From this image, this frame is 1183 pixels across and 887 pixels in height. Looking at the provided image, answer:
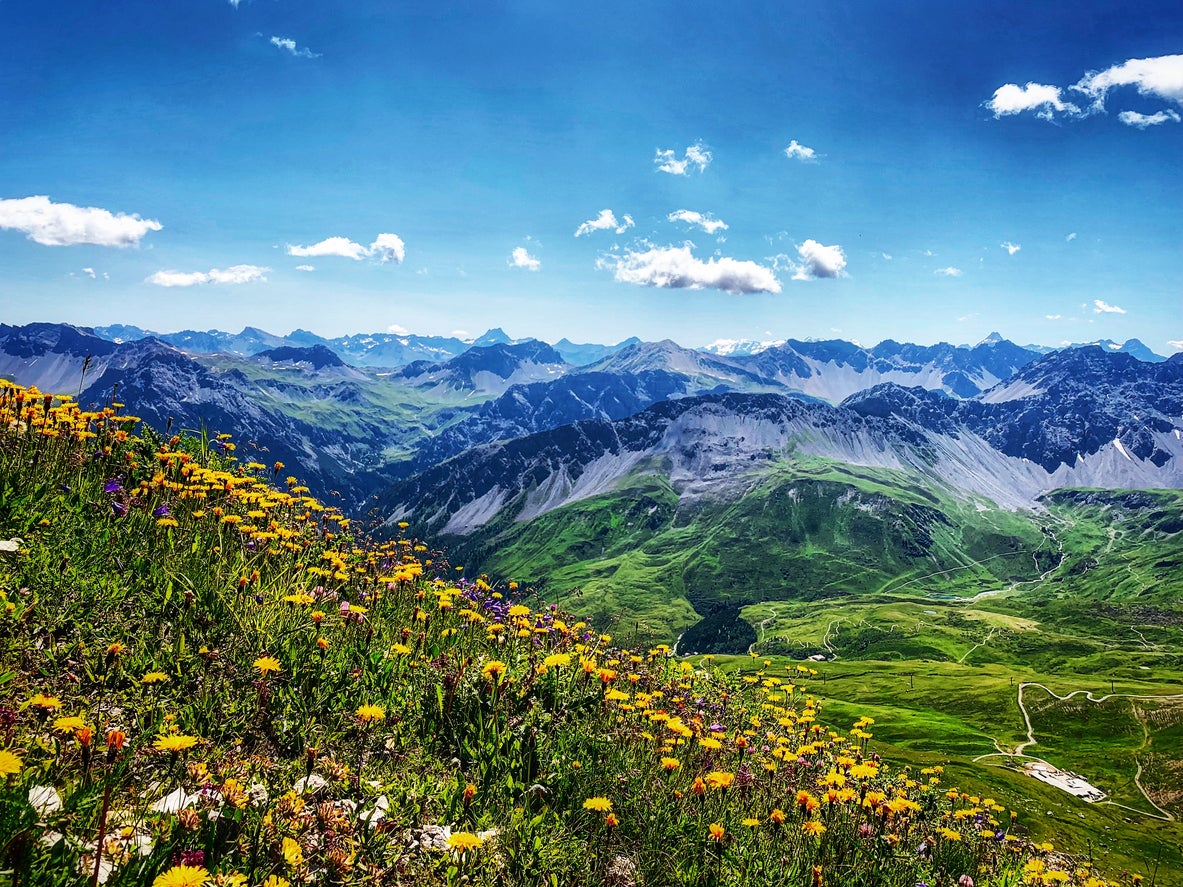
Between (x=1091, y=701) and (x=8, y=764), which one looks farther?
(x=1091, y=701)

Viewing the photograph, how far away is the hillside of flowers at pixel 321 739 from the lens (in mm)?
4301

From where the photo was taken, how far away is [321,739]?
6.22 m

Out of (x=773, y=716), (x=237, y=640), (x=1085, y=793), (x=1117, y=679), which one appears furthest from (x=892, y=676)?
(x=237, y=640)

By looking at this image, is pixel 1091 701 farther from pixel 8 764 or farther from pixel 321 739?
pixel 8 764

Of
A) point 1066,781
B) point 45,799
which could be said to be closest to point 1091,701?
point 1066,781

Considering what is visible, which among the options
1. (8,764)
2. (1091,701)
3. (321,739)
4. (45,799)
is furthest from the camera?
(1091,701)

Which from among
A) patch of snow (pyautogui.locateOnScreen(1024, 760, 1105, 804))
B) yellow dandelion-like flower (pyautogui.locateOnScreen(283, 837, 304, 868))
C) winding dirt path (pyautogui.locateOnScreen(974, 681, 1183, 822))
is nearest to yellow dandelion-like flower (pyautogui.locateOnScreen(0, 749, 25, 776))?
yellow dandelion-like flower (pyautogui.locateOnScreen(283, 837, 304, 868))

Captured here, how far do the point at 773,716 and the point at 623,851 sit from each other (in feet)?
27.9

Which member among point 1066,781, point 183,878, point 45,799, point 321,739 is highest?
point 183,878

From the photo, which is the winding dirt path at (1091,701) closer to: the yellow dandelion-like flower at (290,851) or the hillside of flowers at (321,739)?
the hillside of flowers at (321,739)

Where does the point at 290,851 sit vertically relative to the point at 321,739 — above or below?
above

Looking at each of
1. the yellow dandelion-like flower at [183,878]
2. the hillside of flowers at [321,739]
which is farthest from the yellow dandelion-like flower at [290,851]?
the yellow dandelion-like flower at [183,878]

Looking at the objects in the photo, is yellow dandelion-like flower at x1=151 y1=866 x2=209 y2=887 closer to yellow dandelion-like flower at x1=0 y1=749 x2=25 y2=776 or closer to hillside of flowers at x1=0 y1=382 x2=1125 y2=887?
hillside of flowers at x1=0 y1=382 x2=1125 y2=887

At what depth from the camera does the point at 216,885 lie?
12.7 feet
